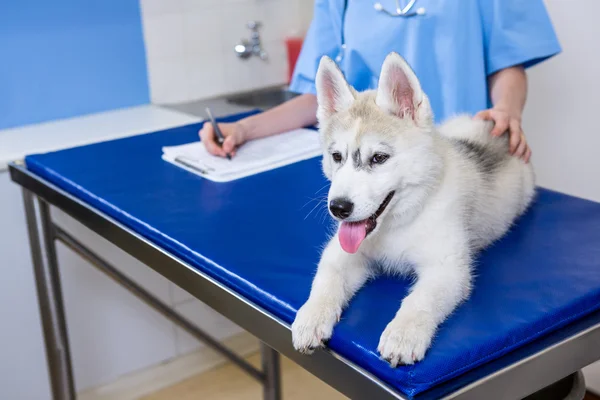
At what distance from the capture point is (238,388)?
228 centimetres

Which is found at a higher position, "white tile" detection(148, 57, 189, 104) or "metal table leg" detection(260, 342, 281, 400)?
"white tile" detection(148, 57, 189, 104)

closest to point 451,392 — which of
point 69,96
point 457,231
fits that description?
point 457,231

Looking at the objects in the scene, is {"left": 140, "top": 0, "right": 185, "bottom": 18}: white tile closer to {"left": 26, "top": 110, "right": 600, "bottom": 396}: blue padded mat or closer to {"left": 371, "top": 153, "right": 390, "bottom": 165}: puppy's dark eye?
{"left": 26, "top": 110, "right": 600, "bottom": 396}: blue padded mat

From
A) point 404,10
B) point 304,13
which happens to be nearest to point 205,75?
point 304,13

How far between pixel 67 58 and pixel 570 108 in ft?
4.89

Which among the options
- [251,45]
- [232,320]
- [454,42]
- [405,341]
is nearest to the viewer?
[405,341]

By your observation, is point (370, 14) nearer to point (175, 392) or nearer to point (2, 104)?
point (2, 104)

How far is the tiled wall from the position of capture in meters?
2.39

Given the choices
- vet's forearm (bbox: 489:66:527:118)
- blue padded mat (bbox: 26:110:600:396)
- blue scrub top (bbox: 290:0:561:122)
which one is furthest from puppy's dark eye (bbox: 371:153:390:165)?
blue scrub top (bbox: 290:0:561:122)

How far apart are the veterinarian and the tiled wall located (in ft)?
2.94

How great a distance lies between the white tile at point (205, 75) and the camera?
2.49m

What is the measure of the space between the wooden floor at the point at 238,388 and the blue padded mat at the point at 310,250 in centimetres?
93

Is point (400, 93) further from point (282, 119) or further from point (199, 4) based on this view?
point (199, 4)

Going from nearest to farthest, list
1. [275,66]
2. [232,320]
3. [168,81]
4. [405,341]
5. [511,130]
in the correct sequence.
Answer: [405,341] < [232,320] < [511,130] < [168,81] < [275,66]
